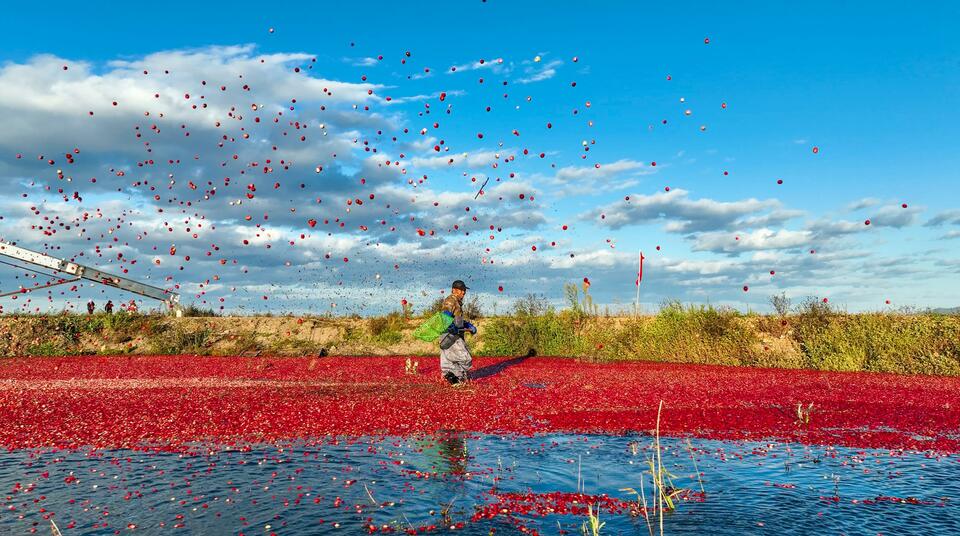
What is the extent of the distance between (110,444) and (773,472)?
11.1m

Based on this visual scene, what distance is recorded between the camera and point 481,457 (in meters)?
10.4

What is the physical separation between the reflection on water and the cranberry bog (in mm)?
37

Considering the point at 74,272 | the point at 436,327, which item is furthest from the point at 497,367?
the point at 74,272

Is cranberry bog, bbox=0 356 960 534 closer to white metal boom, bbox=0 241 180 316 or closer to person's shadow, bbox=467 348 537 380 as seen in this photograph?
person's shadow, bbox=467 348 537 380

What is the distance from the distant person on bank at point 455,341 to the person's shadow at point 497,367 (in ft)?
9.42

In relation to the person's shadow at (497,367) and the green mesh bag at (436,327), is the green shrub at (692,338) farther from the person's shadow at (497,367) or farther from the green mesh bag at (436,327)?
the green mesh bag at (436,327)

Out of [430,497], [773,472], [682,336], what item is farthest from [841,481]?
[682,336]

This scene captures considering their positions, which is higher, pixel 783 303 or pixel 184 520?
pixel 783 303

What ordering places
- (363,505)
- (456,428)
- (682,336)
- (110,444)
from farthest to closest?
(682,336)
(456,428)
(110,444)
(363,505)

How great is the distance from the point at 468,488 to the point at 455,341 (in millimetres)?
9940

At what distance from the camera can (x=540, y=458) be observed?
1033 centimetres

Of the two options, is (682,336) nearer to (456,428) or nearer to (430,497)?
(456,428)

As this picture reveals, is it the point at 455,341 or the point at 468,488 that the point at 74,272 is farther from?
the point at 468,488

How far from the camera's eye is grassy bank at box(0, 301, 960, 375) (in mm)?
24344
